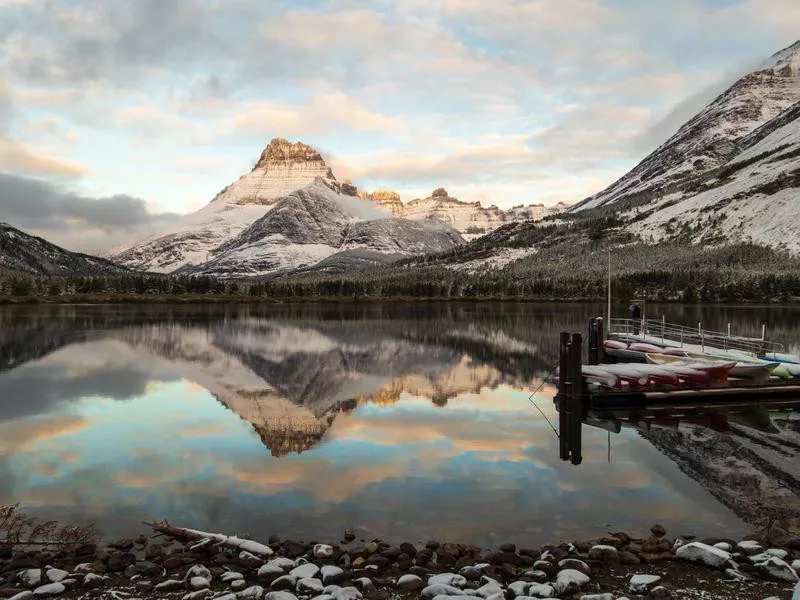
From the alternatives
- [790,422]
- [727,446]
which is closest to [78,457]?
[727,446]

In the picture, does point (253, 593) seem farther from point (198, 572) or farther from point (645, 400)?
point (645, 400)

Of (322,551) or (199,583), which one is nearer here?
(199,583)

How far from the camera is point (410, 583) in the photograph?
13.9 metres

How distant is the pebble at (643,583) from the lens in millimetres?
13633

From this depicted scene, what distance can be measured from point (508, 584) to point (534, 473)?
30.6ft

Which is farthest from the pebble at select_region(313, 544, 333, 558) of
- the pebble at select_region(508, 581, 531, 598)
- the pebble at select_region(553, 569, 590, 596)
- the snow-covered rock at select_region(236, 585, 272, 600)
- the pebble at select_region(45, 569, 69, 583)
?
the pebble at select_region(45, 569, 69, 583)

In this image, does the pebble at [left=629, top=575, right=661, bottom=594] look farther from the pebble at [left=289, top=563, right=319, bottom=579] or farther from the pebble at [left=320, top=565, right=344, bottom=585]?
the pebble at [left=289, top=563, right=319, bottom=579]

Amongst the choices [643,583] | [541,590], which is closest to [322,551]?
[541,590]

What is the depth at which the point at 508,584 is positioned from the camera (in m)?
13.8

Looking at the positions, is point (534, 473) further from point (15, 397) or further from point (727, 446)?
point (15, 397)

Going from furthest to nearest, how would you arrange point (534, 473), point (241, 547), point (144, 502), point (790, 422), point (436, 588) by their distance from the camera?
1. point (790, 422)
2. point (534, 473)
3. point (144, 502)
4. point (241, 547)
5. point (436, 588)

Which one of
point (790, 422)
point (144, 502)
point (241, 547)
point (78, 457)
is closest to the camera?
point (241, 547)

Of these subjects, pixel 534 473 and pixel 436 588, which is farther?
pixel 534 473

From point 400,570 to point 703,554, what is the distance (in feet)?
22.2
